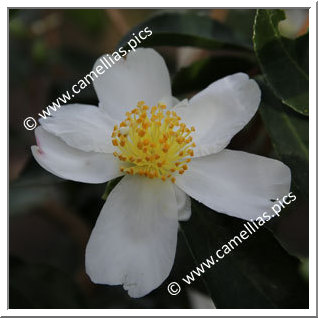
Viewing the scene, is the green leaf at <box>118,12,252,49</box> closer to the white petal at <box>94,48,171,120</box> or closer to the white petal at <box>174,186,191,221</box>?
the white petal at <box>94,48,171,120</box>

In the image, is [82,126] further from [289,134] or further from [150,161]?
[289,134]

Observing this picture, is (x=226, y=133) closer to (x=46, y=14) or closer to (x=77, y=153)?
(x=77, y=153)

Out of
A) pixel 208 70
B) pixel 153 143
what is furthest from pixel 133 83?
pixel 208 70

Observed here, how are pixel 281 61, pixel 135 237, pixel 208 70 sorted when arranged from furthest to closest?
pixel 208 70 < pixel 281 61 < pixel 135 237

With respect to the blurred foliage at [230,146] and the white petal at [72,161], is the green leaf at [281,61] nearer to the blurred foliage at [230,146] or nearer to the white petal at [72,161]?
the blurred foliage at [230,146]

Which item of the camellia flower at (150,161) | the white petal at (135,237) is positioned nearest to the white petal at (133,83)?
the camellia flower at (150,161)

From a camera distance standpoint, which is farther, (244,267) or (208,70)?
(208,70)

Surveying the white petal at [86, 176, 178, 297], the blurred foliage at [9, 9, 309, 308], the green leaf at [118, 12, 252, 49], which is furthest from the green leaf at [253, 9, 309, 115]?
the white petal at [86, 176, 178, 297]

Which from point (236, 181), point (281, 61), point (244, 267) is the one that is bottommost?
point (244, 267)
